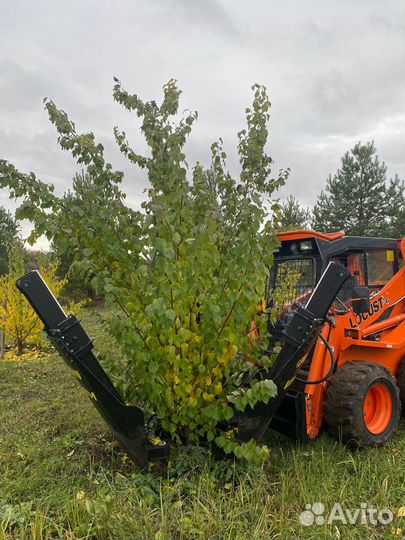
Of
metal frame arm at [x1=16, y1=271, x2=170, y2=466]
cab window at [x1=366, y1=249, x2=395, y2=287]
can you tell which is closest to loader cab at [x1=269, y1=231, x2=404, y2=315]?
cab window at [x1=366, y1=249, x2=395, y2=287]

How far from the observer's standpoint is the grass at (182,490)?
237 cm

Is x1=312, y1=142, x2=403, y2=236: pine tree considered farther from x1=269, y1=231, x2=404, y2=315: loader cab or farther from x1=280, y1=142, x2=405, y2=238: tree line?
x1=269, y1=231, x2=404, y2=315: loader cab

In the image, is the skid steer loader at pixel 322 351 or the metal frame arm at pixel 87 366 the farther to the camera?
the skid steer loader at pixel 322 351

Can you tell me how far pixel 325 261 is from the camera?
3859mm

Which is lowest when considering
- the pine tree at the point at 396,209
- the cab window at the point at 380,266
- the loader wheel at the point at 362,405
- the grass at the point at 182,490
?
the grass at the point at 182,490

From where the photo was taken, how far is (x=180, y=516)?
2.51 meters

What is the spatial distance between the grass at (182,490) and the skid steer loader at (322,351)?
0.21 m

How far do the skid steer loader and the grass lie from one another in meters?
0.21

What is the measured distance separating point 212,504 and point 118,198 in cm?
215

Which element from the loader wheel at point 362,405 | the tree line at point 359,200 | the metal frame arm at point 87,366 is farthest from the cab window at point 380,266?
the tree line at point 359,200

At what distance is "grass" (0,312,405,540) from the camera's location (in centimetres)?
237

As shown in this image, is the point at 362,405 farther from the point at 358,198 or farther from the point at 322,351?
the point at 358,198

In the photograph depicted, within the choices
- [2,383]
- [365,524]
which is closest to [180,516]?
[365,524]

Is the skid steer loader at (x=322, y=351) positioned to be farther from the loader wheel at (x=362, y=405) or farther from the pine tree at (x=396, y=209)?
the pine tree at (x=396, y=209)
